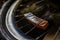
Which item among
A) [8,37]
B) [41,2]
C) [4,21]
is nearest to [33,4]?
[41,2]

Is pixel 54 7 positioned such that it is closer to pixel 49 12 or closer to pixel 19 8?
pixel 49 12

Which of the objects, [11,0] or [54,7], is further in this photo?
[11,0]

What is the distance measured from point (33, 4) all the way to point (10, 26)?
32 centimetres

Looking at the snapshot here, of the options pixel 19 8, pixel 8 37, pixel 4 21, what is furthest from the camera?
pixel 19 8

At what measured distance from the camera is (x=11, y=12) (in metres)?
1.08

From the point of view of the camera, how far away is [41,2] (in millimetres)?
1220

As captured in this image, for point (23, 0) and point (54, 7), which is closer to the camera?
point (54, 7)

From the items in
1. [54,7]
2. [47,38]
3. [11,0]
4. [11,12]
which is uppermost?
[11,0]

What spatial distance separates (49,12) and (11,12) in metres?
0.26

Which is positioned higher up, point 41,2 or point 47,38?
point 41,2

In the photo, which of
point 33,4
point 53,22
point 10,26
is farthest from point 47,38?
point 33,4

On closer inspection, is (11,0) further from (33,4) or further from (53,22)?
(53,22)

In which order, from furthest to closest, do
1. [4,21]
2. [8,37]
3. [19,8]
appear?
[19,8] → [4,21] → [8,37]

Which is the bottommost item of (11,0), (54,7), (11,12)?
(54,7)
